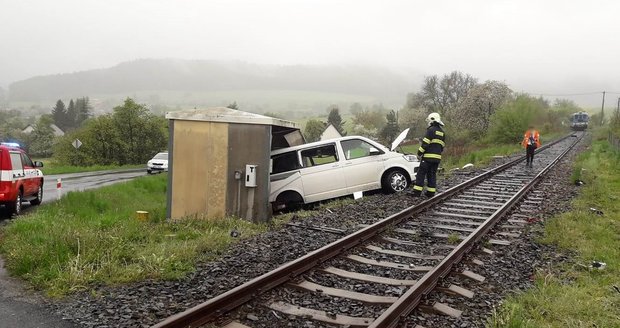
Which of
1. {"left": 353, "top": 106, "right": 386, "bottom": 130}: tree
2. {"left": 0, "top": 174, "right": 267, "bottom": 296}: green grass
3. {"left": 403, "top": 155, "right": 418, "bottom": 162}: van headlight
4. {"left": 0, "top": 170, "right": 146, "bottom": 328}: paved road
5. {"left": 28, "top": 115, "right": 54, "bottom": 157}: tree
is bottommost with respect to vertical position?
{"left": 28, "top": 115, "right": 54, "bottom": 157}: tree

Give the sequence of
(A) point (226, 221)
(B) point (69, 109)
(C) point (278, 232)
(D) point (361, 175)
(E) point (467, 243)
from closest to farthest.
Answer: (E) point (467, 243)
(C) point (278, 232)
(A) point (226, 221)
(D) point (361, 175)
(B) point (69, 109)

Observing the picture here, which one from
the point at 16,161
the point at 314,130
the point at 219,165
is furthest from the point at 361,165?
the point at 314,130

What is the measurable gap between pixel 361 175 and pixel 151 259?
7.04m

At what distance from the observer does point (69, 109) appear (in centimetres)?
13162

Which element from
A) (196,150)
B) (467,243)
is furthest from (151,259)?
(467,243)

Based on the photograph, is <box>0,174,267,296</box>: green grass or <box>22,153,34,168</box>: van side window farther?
<box>22,153,34,168</box>: van side window

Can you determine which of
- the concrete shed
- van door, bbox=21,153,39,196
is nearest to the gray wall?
the concrete shed

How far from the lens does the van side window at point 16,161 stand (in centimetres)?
1198

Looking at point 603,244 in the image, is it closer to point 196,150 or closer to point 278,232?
point 278,232

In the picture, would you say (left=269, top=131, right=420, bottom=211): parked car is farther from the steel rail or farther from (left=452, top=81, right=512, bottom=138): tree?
(left=452, top=81, right=512, bottom=138): tree

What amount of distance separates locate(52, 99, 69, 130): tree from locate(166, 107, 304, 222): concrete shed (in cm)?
13291

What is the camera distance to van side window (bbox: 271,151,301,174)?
12.1 meters

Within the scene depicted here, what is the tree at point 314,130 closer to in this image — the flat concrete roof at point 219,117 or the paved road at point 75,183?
the paved road at point 75,183

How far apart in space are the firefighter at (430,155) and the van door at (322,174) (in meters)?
1.83
